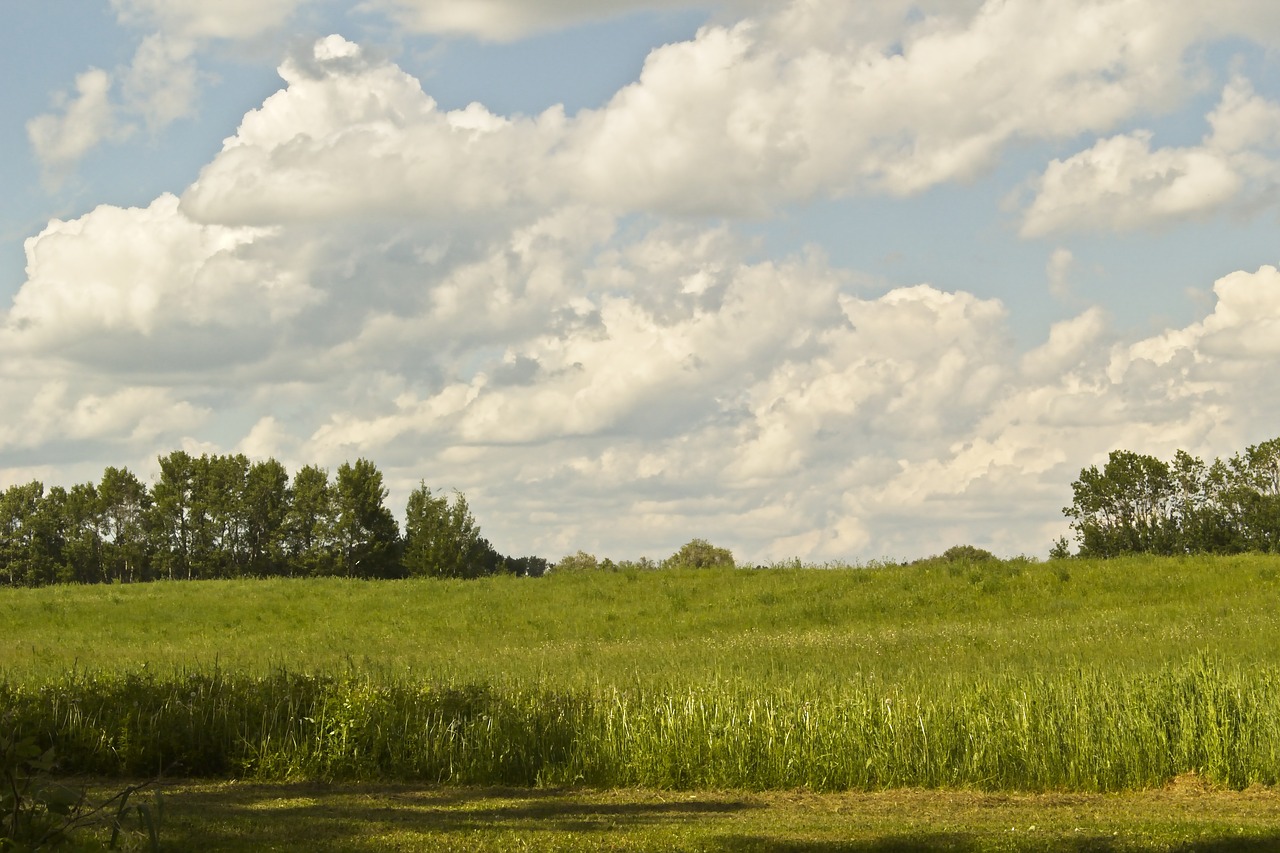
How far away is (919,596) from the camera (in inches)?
1570

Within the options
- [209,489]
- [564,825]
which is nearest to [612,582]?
[564,825]

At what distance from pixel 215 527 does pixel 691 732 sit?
9058cm

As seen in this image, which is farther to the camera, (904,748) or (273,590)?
(273,590)

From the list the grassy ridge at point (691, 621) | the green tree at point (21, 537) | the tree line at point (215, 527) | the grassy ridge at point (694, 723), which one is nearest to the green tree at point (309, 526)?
the tree line at point (215, 527)

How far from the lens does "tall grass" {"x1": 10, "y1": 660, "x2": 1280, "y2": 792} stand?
15.9 m

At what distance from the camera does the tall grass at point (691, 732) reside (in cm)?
1588

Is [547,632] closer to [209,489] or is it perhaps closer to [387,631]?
[387,631]

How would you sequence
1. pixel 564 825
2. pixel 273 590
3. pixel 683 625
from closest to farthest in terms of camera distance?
1. pixel 564 825
2. pixel 683 625
3. pixel 273 590

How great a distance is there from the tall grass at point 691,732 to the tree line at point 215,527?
7652cm

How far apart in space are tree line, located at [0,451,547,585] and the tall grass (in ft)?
251

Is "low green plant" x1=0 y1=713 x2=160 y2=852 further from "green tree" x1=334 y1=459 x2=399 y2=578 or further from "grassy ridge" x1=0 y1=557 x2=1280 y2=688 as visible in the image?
"green tree" x1=334 y1=459 x2=399 y2=578

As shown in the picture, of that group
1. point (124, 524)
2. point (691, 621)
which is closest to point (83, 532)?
point (124, 524)

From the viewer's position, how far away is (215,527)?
100000 mm

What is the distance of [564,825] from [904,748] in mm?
5432
